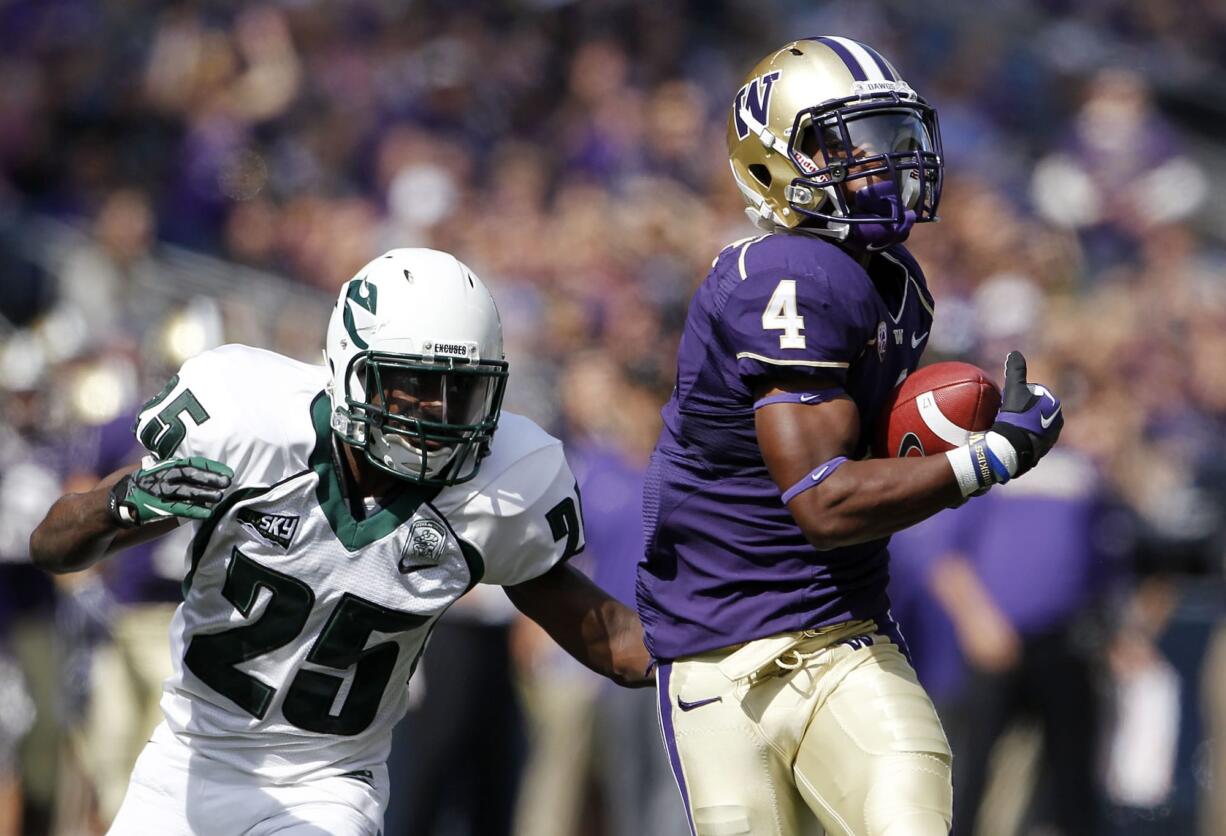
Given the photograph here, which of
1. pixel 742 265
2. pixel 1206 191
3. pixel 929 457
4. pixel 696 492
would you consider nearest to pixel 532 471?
pixel 696 492

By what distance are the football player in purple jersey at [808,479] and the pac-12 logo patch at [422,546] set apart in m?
0.41

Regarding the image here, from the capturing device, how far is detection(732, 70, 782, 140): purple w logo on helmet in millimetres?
3342

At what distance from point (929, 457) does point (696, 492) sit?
0.50 metres

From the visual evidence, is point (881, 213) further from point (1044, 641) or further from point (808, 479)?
point (1044, 641)

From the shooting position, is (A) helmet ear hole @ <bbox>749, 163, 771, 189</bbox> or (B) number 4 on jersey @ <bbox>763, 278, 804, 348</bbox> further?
(A) helmet ear hole @ <bbox>749, 163, 771, 189</bbox>

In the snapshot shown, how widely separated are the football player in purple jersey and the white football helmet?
0.37 m

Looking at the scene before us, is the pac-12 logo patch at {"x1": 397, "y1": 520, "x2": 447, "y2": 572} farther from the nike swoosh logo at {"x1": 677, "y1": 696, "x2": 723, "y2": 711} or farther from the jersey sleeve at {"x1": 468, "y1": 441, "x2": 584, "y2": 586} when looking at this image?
the nike swoosh logo at {"x1": 677, "y1": 696, "x2": 723, "y2": 711}

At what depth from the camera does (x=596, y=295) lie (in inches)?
330

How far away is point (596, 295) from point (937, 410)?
17.7ft

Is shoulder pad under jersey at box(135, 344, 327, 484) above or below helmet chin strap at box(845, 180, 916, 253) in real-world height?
below

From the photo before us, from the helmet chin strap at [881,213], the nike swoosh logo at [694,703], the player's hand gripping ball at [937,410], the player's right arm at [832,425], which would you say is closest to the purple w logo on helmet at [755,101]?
the helmet chin strap at [881,213]

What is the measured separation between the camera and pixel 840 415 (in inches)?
117

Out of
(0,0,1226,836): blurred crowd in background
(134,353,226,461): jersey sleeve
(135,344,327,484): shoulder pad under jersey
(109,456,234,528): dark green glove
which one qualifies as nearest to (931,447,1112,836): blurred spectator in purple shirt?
(0,0,1226,836): blurred crowd in background

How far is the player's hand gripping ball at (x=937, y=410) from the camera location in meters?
3.06
